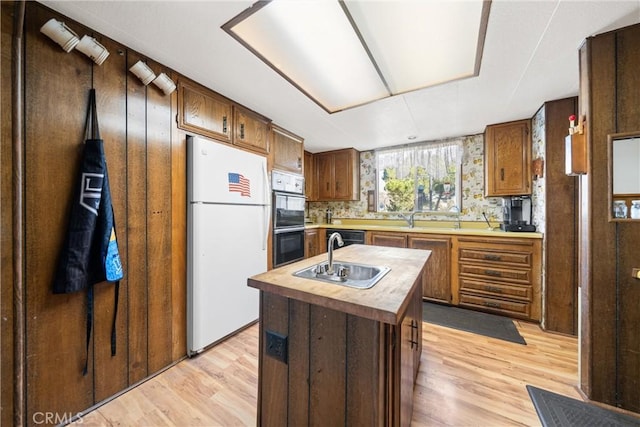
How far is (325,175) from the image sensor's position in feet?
14.5

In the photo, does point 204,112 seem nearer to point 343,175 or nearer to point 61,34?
point 61,34

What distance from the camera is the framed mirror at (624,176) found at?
1415 millimetres

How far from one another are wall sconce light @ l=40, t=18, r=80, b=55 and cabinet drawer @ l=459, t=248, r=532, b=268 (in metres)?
3.75

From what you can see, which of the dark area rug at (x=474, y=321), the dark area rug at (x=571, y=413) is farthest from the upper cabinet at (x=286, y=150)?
the dark area rug at (x=571, y=413)

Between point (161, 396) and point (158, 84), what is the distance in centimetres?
214

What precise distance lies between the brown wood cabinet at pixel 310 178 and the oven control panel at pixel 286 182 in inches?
38.3

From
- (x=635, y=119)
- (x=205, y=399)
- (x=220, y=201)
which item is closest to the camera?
(x=635, y=119)

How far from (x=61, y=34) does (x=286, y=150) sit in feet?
7.01

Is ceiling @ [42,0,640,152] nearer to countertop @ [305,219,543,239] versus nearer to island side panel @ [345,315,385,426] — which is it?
countertop @ [305,219,543,239]

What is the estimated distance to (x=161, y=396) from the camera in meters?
1.53

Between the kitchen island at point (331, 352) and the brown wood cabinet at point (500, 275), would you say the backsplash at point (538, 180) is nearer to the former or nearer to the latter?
the brown wood cabinet at point (500, 275)

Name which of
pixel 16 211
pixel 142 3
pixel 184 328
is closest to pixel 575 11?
pixel 142 3

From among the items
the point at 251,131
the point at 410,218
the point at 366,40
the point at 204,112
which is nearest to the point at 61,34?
the point at 204,112

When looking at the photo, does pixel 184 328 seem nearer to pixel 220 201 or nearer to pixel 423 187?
pixel 220 201
